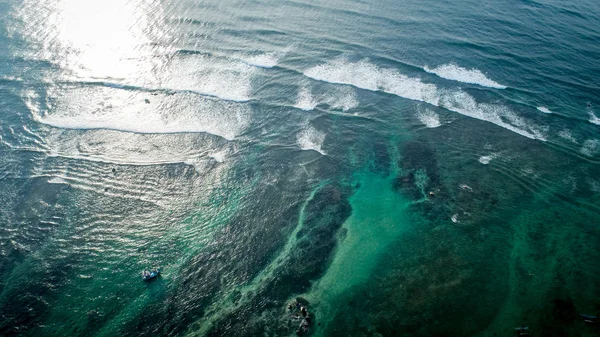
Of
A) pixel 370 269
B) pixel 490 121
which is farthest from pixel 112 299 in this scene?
pixel 490 121

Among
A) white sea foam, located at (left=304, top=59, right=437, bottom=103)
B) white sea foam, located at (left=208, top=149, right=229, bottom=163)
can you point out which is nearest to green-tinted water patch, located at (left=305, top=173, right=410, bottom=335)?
white sea foam, located at (left=208, top=149, right=229, bottom=163)

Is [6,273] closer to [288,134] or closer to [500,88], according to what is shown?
[288,134]

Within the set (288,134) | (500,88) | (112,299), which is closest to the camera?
(112,299)

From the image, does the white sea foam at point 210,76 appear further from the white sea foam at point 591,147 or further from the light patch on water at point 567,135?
the white sea foam at point 591,147

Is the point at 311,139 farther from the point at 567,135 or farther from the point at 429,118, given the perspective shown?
the point at 567,135

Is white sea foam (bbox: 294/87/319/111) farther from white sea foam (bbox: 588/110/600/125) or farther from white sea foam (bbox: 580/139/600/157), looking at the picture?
white sea foam (bbox: 588/110/600/125)

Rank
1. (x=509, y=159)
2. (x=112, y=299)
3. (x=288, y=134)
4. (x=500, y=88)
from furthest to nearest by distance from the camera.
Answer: (x=500, y=88), (x=288, y=134), (x=509, y=159), (x=112, y=299)

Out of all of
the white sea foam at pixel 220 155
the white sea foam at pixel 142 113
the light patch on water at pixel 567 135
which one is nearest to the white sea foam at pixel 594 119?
the light patch on water at pixel 567 135

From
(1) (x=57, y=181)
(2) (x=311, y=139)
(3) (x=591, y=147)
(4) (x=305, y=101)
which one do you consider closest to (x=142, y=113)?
(1) (x=57, y=181)
